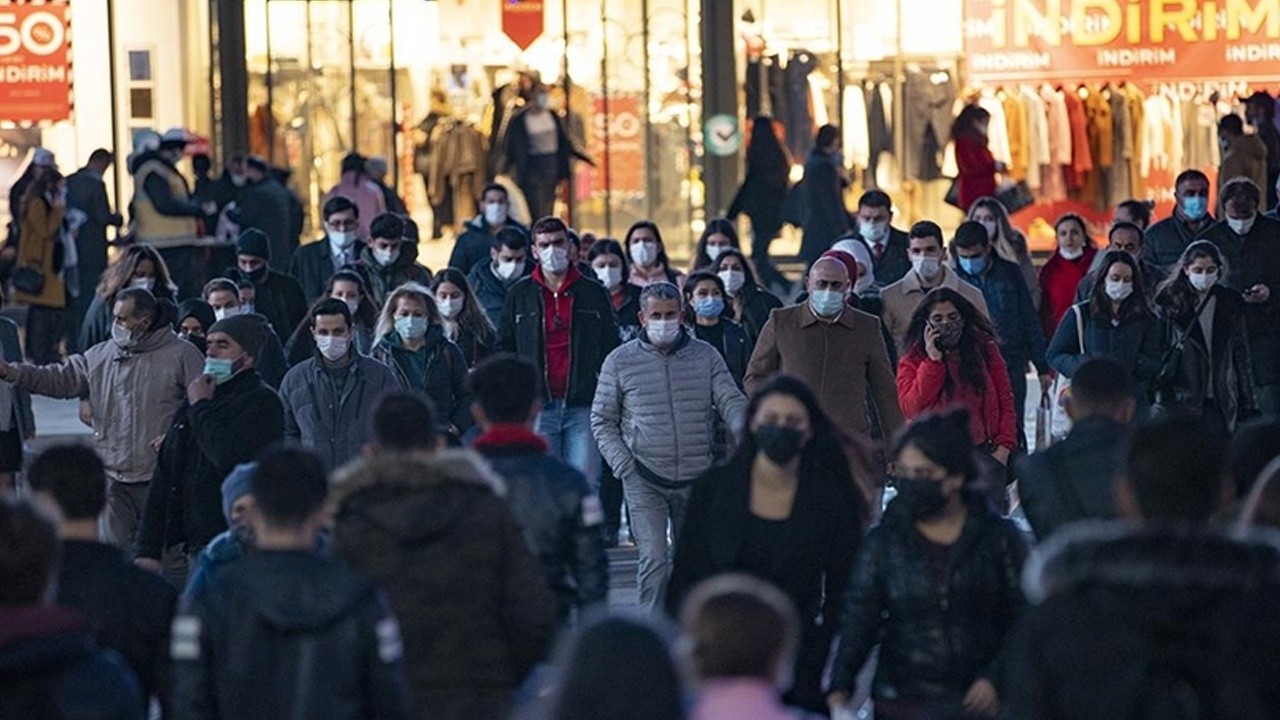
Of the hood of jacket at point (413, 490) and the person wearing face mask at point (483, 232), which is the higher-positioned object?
the person wearing face mask at point (483, 232)

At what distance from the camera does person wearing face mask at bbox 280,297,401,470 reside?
11.6 meters

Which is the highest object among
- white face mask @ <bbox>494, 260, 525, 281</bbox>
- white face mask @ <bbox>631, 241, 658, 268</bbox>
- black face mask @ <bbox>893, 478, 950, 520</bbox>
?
white face mask @ <bbox>631, 241, 658, 268</bbox>

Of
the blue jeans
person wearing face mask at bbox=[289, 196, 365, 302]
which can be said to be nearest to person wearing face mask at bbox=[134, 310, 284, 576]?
the blue jeans

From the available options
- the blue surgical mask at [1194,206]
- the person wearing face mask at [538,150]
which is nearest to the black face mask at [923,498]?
the blue surgical mask at [1194,206]

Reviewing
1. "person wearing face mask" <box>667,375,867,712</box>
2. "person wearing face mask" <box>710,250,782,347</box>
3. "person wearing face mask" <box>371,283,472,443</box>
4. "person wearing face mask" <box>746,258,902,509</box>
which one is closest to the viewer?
"person wearing face mask" <box>667,375,867,712</box>

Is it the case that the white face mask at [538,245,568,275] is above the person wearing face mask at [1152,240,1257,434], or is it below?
above

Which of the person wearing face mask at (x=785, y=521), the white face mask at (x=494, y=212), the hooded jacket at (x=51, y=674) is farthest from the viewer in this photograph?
the white face mask at (x=494, y=212)

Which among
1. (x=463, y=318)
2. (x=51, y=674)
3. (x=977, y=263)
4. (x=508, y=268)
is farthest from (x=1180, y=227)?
(x=51, y=674)

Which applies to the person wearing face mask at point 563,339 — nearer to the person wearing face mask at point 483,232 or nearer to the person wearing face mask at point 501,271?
the person wearing face mask at point 501,271

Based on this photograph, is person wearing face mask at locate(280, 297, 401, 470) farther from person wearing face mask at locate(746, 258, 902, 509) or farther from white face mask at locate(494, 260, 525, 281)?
white face mask at locate(494, 260, 525, 281)

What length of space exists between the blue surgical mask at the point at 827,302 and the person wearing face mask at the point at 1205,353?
2.01 meters

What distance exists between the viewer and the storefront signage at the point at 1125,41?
2786 cm

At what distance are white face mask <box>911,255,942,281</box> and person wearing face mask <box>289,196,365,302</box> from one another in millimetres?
3663

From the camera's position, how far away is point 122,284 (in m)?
14.8
